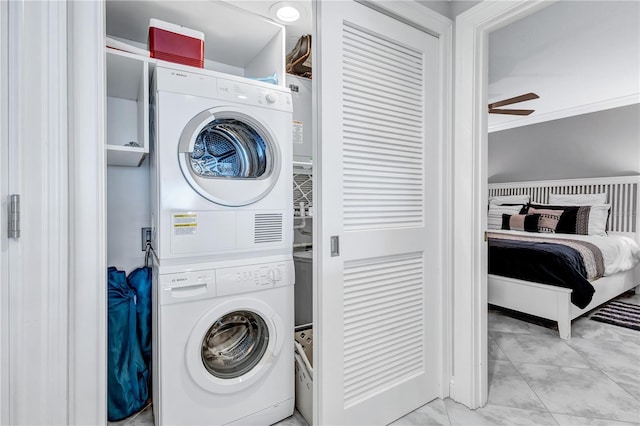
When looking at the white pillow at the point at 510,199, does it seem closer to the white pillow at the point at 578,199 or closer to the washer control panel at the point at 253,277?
the white pillow at the point at 578,199

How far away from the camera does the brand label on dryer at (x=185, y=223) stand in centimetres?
141

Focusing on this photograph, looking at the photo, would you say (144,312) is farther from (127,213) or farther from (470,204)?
(470,204)

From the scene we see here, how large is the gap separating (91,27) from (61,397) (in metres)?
1.07

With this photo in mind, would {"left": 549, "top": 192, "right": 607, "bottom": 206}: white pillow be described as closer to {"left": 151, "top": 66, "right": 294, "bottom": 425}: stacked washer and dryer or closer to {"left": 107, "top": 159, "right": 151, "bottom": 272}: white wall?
{"left": 151, "top": 66, "right": 294, "bottom": 425}: stacked washer and dryer

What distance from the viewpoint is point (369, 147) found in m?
1.54

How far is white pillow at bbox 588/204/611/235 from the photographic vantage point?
399 cm

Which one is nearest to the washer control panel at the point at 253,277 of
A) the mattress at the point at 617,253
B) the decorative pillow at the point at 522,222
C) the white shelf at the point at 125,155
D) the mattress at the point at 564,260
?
the white shelf at the point at 125,155

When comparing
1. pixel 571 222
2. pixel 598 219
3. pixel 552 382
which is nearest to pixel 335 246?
pixel 552 382

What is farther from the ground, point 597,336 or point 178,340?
point 178,340

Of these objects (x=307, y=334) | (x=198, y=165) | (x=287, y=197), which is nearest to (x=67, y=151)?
(x=198, y=165)

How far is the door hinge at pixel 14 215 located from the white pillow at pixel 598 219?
506cm

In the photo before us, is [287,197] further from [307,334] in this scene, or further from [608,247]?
[608,247]

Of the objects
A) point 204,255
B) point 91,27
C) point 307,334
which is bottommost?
point 307,334

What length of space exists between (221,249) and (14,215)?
739 mm
